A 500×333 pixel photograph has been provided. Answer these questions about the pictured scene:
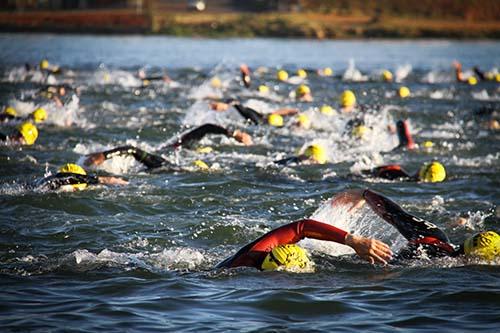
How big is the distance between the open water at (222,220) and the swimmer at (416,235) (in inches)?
5.5

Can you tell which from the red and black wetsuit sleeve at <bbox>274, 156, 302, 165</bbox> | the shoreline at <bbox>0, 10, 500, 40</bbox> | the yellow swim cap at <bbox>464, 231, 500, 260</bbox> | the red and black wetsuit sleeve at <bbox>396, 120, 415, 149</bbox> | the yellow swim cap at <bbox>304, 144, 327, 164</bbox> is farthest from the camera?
the shoreline at <bbox>0, 10, 500, 40</bbox>

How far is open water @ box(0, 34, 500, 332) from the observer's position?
7645 mm

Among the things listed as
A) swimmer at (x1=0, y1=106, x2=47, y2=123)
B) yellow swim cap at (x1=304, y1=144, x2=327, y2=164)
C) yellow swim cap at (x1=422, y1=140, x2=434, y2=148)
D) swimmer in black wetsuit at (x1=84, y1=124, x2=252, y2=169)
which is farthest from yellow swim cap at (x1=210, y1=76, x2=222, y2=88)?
yellow swim cap at (x1=304, y1=144, x2=327, y2=164)

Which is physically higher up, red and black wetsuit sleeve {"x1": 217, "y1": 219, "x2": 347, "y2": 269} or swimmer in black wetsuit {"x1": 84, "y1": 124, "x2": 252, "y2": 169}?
swimmer in black wetsuit {"x1": 84, "y1": 124, "x2": 252, "y2": 169}

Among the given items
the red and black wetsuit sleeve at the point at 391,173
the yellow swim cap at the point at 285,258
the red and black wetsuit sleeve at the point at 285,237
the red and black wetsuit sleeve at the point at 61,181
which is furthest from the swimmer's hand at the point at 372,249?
the red and black wetsuit sleeve at the point at 391,173

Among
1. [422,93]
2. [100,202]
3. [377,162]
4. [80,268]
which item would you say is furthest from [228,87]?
[80,268]

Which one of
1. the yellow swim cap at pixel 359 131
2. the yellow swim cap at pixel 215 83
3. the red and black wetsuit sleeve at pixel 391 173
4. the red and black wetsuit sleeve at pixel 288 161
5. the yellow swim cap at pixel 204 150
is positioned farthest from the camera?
the yellow swim cap at pixel 215 83

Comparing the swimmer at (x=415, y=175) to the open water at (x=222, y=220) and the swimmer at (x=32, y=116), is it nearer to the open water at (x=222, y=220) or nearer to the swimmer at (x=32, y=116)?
the open water at (x=222, y=220)

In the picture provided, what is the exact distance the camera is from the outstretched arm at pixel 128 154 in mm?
13242

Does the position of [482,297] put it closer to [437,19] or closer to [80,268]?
[80,268]

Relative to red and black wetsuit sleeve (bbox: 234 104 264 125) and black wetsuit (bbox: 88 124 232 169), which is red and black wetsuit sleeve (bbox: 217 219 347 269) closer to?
black wetsuit (bbox: 88 124 232 169)

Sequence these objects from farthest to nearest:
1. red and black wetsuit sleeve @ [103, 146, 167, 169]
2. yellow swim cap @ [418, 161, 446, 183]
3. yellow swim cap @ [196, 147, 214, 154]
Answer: yellow swim cap @ [196, 147, 214, 154], yellow swim cap @ [418, 161, 446, 183], red and black wetsuit sleeve @ [103, 146, 167, 169]

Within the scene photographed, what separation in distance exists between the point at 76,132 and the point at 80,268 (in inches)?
414

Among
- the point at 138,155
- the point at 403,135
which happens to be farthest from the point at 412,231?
the point at 403,135
